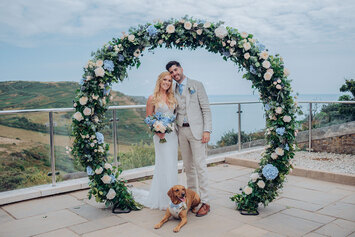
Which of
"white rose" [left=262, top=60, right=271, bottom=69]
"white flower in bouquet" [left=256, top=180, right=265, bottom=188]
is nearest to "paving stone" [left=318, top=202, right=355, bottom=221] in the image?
"white flower in bouquet" [left=256, top=180, right=265, bottom=188]

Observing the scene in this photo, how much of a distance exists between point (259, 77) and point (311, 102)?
13.2 feet

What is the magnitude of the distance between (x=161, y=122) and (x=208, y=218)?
131cm

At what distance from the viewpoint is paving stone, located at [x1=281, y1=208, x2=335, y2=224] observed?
3744 millimetres

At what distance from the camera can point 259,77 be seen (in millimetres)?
4086

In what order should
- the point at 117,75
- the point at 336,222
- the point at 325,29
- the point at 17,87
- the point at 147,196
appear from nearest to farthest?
the point at 336,222 < the point at 117,75 < the point at 147,196 < the point at 325,29 < the point at 17,87

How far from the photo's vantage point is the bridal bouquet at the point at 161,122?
399 cm

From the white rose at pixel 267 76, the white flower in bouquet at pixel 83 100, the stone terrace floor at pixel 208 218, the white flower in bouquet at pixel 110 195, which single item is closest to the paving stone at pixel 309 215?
the stone terrace floor at pixel 208 218

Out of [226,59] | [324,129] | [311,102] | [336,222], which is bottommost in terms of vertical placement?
[336,222]

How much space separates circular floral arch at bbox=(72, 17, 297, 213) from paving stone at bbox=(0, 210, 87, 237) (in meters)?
0.40

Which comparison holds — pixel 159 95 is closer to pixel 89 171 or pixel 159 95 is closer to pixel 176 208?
pixel 89 171

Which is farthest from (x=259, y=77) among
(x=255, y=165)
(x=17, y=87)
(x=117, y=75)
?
(x=17, y=87)

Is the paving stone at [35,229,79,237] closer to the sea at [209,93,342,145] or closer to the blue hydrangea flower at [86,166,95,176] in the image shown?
the blue hydrangea flower at [86,166,95,176]

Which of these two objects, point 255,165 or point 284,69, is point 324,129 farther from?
point 284,69

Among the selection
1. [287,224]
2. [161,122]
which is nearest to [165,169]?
[161,122]
